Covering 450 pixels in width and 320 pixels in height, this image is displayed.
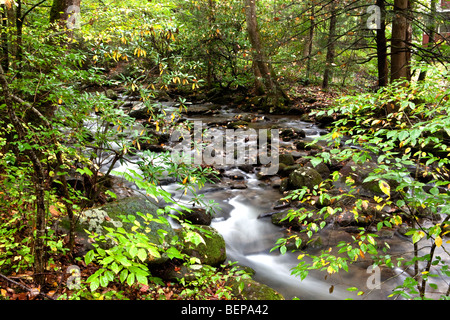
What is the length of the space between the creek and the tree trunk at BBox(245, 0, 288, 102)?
764 cm

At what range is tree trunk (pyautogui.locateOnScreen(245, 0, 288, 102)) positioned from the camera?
14.2 m

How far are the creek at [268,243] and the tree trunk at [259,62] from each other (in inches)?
301

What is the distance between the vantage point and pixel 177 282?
4109mm

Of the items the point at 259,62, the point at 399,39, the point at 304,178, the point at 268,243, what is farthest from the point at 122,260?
the point at 259,62

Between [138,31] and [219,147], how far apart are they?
7016mm

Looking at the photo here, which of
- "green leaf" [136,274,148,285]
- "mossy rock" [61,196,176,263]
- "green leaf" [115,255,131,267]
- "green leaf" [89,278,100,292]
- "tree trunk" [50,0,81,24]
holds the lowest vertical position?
"mossy rock" [61,196,176,263]

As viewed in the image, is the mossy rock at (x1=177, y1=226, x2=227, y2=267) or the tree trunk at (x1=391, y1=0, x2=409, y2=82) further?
the tree trunk at (x1=391, y1=0, x2=409, y2=82)

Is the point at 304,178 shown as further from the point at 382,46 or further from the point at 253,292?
the point at 382,46

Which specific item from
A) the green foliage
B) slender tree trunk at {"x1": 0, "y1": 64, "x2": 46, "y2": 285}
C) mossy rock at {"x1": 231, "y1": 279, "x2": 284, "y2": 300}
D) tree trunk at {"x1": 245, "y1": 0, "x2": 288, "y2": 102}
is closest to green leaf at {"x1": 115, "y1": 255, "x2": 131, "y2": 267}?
slender tree trunk at {"x1": 0, "y1": 64, "x2": 46, "y2": 285}

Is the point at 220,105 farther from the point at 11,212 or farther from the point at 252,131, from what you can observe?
the point at 11,212

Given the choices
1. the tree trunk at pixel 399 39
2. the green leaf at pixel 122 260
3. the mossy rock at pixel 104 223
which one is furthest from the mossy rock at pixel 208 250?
the tree trunk at pixel 399 39

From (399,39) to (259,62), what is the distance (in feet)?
26.3

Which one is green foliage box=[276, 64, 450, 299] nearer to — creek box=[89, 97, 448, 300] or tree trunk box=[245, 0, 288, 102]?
creek box=[89, 97, 448, 300]
